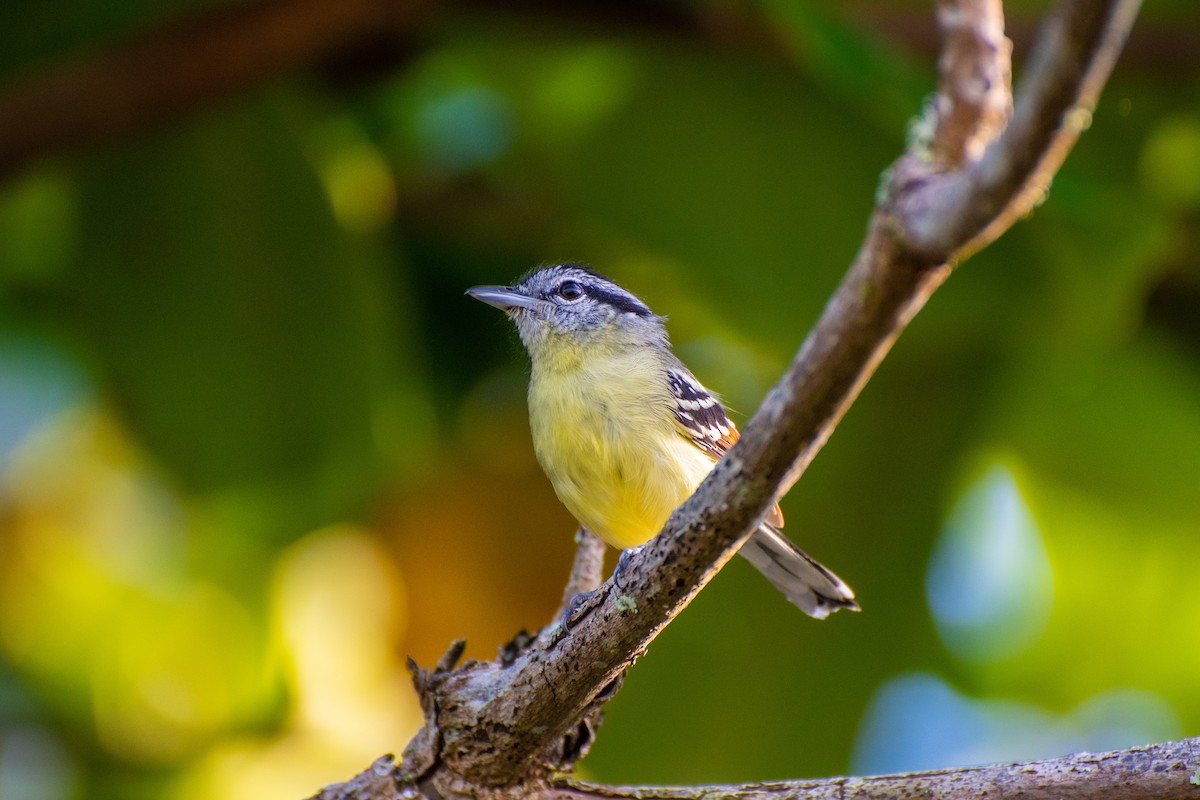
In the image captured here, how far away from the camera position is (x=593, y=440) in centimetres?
308

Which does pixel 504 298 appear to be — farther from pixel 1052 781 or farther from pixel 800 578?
pixel 1052 781

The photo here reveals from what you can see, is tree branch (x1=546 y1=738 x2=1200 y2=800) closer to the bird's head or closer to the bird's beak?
the bird's head

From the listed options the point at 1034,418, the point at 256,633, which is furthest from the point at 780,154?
the point at 256,633

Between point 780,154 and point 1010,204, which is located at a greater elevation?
point 780,154

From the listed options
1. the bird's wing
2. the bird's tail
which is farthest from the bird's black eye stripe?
the bird's tail

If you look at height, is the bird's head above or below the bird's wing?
above

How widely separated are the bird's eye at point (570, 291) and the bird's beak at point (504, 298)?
11 cm

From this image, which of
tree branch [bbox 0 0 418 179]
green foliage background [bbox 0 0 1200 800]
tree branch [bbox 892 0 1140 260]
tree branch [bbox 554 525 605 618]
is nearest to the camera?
tree branch [bbox 892 0 1140 260]

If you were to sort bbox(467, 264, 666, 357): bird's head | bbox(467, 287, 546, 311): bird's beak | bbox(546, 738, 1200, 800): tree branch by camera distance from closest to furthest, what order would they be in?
1. bbox(546, 738, 1200, 800): tree branch
2. bbox(467, 264, 666, 357): bird's head
3. bbox(467, 287, 546, 311): bird's beak

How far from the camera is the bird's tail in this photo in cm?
332

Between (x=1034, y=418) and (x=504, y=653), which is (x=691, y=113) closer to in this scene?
(x=1034, y=418)

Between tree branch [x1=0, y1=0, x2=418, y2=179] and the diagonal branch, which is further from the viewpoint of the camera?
tree branch [x1=0, y1=0, x2=418, y2=179]

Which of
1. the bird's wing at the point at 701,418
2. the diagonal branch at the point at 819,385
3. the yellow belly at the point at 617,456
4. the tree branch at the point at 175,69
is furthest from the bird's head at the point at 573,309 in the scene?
the diagonal branch at the point at 819,385

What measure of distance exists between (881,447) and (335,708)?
227 centimetres
